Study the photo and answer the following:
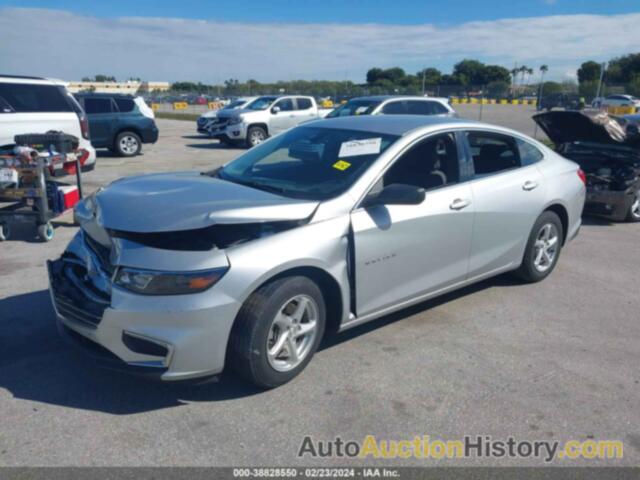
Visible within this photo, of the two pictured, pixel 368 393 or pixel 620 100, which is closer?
pixel 368 393

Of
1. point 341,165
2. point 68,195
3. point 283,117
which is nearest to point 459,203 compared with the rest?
point 341,165

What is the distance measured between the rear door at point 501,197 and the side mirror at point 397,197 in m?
0.96

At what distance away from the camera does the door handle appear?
4281 millimetres

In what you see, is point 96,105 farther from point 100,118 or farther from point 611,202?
point 611,202

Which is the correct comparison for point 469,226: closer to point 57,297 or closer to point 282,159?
point 282,159

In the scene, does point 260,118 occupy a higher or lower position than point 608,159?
higher

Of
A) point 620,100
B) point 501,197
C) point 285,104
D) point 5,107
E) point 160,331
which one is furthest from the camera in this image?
point 620,100

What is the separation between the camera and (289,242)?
3.30 metres

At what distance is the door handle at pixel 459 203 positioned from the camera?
4.28 meters

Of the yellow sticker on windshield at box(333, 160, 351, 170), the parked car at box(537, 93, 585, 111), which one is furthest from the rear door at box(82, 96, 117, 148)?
the parked car at box(537, 93, 585, 111)

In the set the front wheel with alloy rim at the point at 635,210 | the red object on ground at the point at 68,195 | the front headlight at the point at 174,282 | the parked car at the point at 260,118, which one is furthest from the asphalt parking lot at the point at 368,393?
the parked car at the point at 260,118

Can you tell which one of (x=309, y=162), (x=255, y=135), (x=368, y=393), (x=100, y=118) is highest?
(x=309, y=162)

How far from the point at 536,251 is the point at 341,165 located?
8.03 feet

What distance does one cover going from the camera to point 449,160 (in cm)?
449
